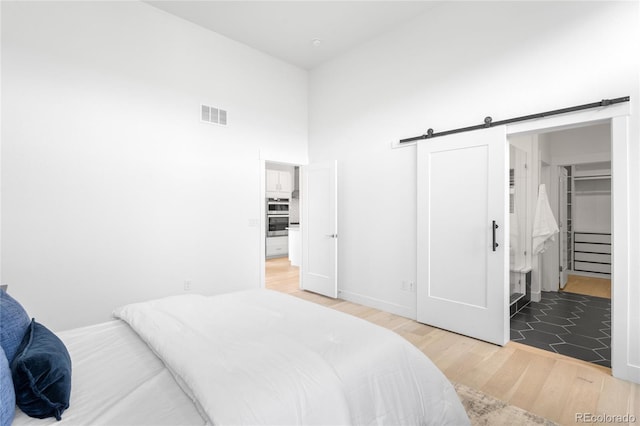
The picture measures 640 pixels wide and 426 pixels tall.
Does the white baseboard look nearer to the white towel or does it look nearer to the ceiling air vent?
the white towel

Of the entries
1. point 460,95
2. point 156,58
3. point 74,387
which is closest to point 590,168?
point 460,95

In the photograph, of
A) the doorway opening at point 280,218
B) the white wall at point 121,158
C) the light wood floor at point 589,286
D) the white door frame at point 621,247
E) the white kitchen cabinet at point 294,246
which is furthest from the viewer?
the doorway opening at point 280,218

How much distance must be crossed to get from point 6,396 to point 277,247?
7.04m

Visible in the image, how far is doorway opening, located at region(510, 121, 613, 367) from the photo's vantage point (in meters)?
3.28

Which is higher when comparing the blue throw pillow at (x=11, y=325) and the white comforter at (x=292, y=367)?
the blue throw pillow at (x=11, y=325)

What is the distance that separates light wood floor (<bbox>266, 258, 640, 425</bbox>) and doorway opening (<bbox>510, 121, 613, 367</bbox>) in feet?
1.03

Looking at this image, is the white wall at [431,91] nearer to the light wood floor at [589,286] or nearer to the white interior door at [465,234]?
the white interior door at [465,234]

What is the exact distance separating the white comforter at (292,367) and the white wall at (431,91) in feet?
6.87

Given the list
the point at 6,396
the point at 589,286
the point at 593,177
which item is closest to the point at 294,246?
the point at 589,286

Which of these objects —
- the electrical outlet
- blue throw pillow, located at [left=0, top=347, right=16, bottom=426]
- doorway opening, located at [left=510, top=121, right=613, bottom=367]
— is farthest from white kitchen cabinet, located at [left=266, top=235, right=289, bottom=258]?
blue throw pillow, located at [left=0, top=347, right=16, bottom=426]

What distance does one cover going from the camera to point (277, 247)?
315 inches

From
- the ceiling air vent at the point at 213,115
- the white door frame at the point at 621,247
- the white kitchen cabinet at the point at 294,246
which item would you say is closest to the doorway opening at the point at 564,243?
the white door frame at the point at 621,247

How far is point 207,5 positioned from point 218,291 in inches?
134

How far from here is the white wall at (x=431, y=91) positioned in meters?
2.49
